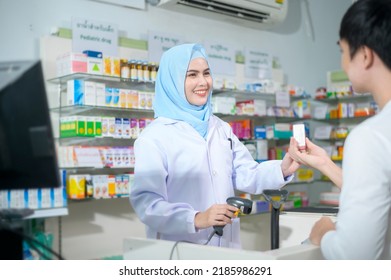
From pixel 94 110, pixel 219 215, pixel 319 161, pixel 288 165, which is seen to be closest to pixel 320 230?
pixel 319 161

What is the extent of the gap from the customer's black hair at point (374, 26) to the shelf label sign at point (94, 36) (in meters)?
3.38

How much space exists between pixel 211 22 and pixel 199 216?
4044 mm

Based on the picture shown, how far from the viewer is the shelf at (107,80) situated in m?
3.96

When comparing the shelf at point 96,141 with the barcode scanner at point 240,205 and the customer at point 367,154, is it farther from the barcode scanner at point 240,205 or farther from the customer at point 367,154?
the customer at point 367,154

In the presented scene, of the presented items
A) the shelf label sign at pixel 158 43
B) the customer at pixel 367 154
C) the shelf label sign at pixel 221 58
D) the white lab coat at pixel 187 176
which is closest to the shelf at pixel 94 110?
the shelf label sign at pixel 158 43

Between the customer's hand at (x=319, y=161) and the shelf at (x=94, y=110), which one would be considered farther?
the shelf at (x=94, y=110)

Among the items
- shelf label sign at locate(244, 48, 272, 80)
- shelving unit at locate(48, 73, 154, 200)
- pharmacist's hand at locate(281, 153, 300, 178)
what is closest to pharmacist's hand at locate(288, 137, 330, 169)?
pharmacist's hand at locate(281, 153, 300, 178)

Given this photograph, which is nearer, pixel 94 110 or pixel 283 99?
pixel 94 110

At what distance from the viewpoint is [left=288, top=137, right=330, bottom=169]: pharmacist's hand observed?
167cm

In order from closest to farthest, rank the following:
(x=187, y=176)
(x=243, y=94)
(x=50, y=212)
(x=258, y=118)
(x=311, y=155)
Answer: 1. (x=311, y=155)
2. (x=187, y=176)
3. (x=50, y=212)
4. (x=243, y=94)
5. (x=258, y=118)

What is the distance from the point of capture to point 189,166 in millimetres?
2062

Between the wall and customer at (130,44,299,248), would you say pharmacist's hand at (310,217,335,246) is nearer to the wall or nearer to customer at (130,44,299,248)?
customer at (130,44,299,248)

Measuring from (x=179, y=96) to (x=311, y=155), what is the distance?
76 cm

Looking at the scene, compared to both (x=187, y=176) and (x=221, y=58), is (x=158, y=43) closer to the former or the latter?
(x=221, y=58)
